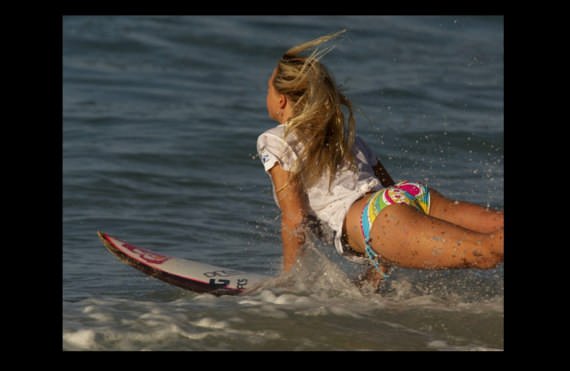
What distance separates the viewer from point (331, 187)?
5285mm

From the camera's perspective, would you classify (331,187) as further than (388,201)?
Yes

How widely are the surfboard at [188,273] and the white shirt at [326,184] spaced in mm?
718

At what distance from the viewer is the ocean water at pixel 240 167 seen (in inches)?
192

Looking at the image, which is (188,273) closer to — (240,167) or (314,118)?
(314,118)

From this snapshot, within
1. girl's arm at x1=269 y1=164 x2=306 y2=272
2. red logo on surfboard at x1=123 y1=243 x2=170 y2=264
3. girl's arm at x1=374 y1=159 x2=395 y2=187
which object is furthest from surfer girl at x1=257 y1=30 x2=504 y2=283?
red logo on surfboard at x1=123 y1=243 x2=170 y2=264

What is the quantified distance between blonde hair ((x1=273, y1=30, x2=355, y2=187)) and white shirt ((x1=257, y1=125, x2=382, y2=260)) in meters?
0.04

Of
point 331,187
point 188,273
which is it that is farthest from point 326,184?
point 188,273

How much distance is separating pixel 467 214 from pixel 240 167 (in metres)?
4.67

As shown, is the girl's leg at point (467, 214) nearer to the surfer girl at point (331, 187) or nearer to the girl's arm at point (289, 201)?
the surfer girl at point (331, 187)

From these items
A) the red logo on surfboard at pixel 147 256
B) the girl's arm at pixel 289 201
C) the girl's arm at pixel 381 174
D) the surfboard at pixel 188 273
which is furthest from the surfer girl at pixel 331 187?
the red logo on surfboard at pixel 147 256

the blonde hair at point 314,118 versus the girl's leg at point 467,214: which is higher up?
the blonde hair at point 314,118

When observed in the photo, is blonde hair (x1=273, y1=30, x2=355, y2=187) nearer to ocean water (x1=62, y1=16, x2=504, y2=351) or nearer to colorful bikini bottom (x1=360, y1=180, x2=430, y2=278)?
colorful bikini bottom (x1=360, y1=180, x2=430, y2=278)

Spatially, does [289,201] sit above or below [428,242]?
above

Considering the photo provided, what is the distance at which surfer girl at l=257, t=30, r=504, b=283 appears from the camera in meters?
5.05
